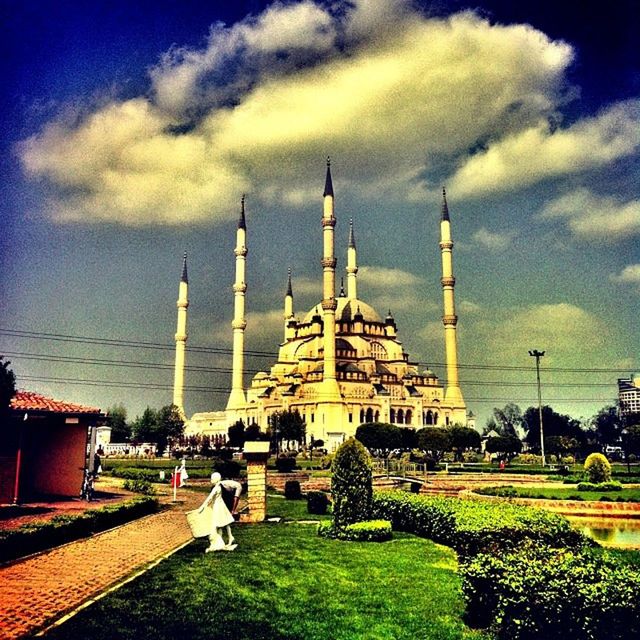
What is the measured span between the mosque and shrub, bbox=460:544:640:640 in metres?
50.3

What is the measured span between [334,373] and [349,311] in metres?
18.1

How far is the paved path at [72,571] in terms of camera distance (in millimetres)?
5879

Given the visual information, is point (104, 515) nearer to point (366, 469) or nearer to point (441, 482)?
point (366, 469)

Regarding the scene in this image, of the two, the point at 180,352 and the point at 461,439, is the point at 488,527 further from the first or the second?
the point at 180,352

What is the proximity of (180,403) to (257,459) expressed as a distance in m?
54.7

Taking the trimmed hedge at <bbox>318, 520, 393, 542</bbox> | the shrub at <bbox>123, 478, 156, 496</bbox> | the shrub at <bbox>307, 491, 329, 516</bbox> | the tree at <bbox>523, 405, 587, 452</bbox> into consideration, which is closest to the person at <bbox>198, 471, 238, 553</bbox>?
the trimmed hedge at <bbox>318, 520, 393, 542</bbox>

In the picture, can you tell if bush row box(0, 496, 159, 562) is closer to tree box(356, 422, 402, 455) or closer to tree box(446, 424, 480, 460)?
tree box(356, 422, 402, 455)

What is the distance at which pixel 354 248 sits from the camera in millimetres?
79812

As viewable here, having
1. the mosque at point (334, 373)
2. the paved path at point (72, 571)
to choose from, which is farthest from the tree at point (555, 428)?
the paved path at point (72, 571)

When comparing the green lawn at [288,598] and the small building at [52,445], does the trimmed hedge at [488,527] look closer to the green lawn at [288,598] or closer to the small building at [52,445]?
the green lawn at [288,598]

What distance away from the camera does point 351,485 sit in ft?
37.2

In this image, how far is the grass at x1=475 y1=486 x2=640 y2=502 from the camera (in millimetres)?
18188

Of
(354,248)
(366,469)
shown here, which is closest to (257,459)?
(366,469)

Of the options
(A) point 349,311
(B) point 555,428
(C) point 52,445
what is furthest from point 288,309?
(C) point 52,445
